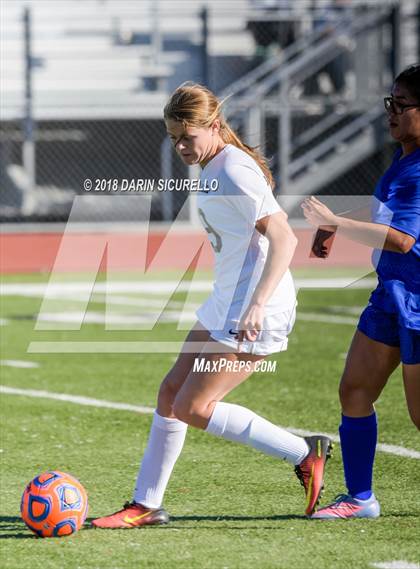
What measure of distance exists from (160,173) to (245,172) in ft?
46.2

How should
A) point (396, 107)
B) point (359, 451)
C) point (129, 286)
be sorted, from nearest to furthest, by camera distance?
point (396, 107) < point (359, 451) < point (129, 286)

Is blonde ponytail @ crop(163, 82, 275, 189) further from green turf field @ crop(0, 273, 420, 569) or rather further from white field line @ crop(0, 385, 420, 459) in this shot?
white field line @ crop(0, 385, 420, 459)

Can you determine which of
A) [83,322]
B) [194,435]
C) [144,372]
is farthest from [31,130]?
[194,435]

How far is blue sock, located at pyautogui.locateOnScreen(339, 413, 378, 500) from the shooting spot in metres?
5.04

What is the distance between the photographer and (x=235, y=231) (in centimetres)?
473

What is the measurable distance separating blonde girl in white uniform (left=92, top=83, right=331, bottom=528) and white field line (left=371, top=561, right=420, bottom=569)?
2.25 feet

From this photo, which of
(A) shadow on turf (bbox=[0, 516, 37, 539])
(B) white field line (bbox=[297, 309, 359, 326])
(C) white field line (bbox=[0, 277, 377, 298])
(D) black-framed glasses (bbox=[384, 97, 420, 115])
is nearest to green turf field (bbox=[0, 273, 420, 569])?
(A) shadow on turf (bbox=[0, 516, 37, 539])

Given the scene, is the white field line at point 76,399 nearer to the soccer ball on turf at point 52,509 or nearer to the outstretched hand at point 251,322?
the soccer ball on turf at point 52,509

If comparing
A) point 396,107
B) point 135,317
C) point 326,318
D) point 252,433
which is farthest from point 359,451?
point 135,317

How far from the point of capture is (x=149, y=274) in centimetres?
1617

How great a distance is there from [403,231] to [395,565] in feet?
4.19

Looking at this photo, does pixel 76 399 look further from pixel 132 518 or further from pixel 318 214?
pixel 318 214

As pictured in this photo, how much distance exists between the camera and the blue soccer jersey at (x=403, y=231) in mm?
4590

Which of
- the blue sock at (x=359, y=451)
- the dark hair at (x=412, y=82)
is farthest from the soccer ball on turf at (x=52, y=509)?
the dark hair at (x=412, y=82)
